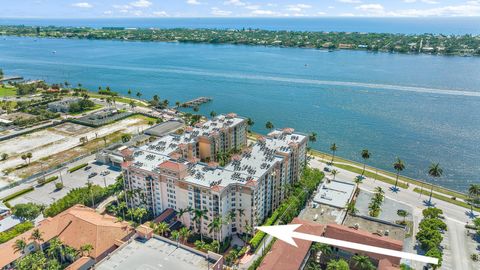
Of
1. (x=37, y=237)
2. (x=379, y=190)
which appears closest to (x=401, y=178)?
(x=379, y=190)

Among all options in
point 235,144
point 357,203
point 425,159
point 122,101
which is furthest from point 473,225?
point 122,101

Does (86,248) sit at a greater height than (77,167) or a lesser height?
greater

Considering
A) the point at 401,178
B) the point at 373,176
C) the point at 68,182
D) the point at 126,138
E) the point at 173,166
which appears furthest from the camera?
the point at 126,138

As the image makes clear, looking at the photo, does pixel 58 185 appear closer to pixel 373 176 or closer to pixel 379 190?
pixel 379 190

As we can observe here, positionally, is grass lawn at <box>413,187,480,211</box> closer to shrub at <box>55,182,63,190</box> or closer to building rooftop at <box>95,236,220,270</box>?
building rooftop at <box>95,236,220,270</box>

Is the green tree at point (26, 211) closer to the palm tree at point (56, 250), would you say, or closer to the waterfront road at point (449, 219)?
the palm tree at point (56, 250)

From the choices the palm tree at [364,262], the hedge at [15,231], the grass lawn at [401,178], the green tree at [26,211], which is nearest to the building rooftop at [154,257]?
the palm tree at [364,262]

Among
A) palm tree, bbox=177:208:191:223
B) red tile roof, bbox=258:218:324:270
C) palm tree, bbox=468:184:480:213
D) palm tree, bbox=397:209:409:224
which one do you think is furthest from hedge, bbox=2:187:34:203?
palm tree, bbox=468:184:480:213

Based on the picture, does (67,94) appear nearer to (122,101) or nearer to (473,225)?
(122,101)
